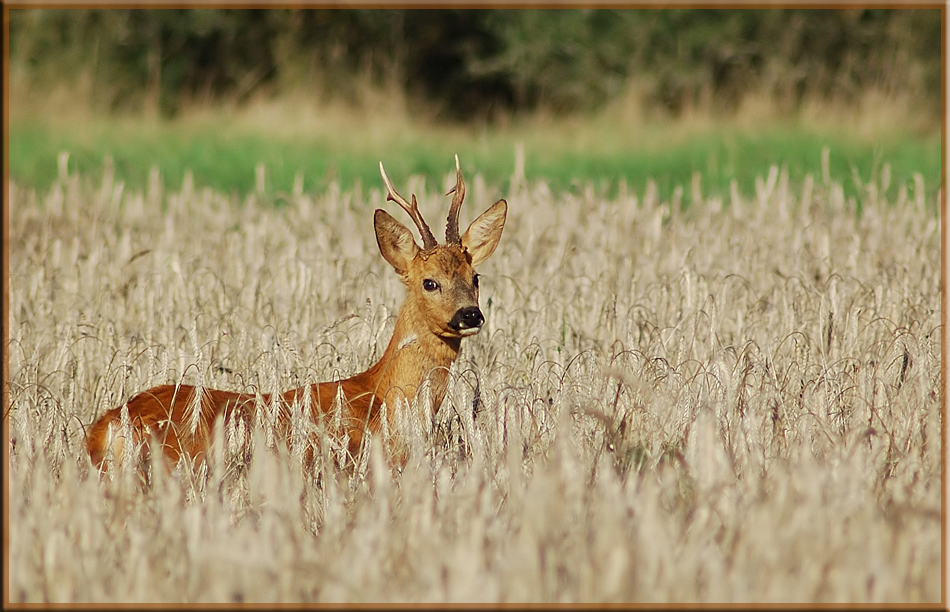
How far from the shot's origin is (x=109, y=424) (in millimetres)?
4598

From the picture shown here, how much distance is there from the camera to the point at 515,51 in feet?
78.6

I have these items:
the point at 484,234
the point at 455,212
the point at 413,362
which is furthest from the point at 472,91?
the point at 413,362

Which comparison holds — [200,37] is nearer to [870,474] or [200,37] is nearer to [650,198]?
[650,198]

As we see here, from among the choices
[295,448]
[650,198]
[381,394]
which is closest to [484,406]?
[381,394]

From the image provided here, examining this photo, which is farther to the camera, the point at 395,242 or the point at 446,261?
the point at 395,242

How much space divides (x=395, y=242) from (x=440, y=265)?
11.8 inches

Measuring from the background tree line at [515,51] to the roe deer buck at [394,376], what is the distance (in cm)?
1661

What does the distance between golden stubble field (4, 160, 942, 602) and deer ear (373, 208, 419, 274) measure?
1.11ft

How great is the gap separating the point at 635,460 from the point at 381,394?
1.18 m

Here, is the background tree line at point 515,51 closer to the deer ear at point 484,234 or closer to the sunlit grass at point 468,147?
the sunlit grass at point 468,147

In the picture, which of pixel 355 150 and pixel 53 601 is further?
pixel 355 150

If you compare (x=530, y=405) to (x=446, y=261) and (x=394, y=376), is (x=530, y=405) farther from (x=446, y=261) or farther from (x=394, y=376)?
(x=446, y=261)

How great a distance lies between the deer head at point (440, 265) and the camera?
17.1 ft

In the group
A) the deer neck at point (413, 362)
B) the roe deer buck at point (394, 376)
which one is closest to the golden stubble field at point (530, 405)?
the roe deer buck at point (394, 376)
